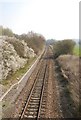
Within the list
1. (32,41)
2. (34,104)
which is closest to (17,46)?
(34,104)

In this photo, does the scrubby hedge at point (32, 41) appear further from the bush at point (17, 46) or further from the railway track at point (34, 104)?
the railway track at point (34, 104)

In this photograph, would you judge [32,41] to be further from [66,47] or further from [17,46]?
[17,46]

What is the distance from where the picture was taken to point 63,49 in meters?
68.3

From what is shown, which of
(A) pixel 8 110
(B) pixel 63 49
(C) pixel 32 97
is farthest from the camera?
(B) pixel 63 49

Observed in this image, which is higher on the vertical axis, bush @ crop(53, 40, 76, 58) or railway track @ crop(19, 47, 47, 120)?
bush @ crop(53, 40, 76, 58)

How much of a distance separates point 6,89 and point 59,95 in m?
5.82

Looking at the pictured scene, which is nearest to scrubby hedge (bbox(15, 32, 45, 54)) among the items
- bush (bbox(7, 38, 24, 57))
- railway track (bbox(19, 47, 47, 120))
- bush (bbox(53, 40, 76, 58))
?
bush (bbox(53, 40, 76, 58))

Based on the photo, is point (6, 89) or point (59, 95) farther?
point (6, 89)

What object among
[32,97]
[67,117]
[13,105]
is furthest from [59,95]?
[67,117]

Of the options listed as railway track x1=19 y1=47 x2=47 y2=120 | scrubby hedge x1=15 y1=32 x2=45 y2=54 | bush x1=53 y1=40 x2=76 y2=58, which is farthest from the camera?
scrubby hedge x1=15 y1=32 x2=45 y2=54

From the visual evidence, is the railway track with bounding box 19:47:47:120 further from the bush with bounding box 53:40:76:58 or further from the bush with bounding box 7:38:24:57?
the bush with bounding box 53:40:76:58

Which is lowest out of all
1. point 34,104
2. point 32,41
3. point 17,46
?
point 34,104

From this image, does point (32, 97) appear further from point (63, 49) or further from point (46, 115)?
point (63, 49)

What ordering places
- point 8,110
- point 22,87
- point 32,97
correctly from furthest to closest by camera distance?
point 22,87 < point 32,97 < point 8,110
